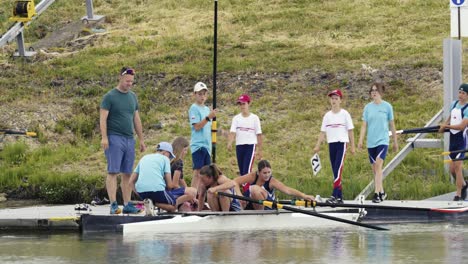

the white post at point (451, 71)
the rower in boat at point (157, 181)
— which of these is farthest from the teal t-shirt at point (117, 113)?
the white post at point (451, 71)

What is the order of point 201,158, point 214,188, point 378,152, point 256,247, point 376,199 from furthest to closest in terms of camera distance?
1. point 376,199
2. point 378,152
3. point 201,158
4. point 214,188
5. point 256,247

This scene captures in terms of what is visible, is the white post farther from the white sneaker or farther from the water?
the white sneaker

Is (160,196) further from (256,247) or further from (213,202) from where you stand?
(256,247)

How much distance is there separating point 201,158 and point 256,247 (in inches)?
133

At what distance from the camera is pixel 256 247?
50.1 ft

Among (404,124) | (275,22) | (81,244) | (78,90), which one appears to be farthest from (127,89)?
(275,22)

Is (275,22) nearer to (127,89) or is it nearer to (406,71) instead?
(406,71)

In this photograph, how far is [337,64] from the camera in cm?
2806

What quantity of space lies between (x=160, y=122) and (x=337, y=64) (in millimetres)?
4496

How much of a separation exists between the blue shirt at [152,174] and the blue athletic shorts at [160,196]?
0.25 ft

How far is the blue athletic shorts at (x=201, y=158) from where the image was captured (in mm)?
18406

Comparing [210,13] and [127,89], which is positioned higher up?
[210,13]

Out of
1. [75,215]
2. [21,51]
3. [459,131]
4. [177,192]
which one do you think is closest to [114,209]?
[75,215]

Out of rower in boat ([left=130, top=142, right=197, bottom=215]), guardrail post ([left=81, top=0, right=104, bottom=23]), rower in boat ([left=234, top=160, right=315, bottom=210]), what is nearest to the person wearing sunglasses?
rower in boat ([left=130, top=142, right=197, bottom=215])
